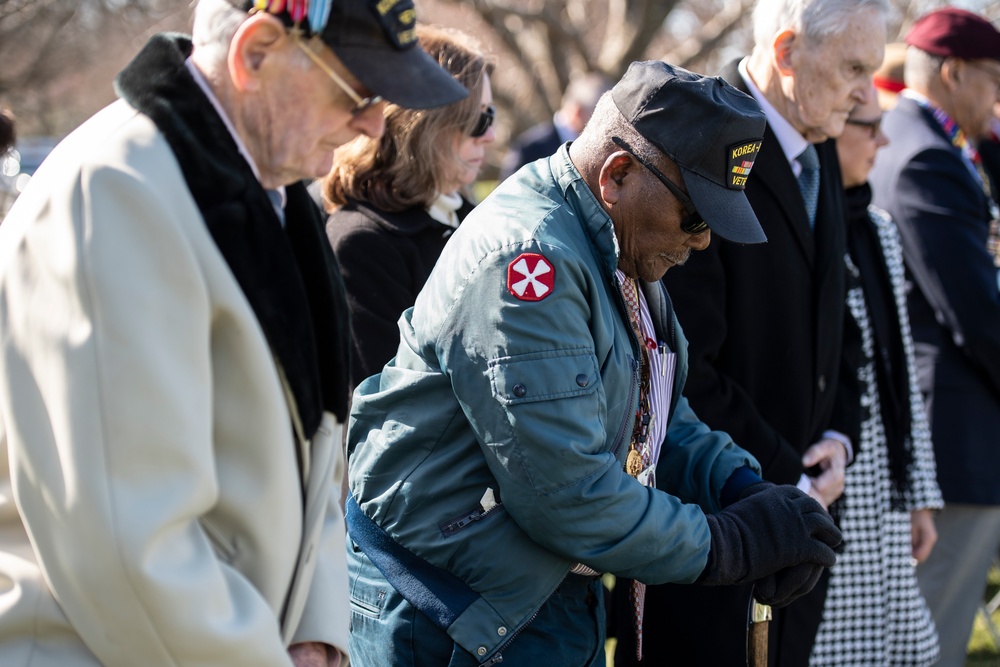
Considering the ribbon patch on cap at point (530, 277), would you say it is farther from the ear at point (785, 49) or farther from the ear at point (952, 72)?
the ear at point (952, 72)

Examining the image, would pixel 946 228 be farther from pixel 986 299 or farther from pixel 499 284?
pixel 499 284

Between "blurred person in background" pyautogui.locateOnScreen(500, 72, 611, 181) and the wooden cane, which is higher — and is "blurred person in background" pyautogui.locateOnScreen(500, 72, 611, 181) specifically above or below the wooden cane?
below

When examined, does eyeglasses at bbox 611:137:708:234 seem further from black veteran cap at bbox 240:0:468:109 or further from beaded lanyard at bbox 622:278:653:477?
black veteran cap at bbox 240:0:468:109

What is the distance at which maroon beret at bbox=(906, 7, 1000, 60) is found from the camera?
14.7 ft

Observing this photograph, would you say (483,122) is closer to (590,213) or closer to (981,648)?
(590,213)

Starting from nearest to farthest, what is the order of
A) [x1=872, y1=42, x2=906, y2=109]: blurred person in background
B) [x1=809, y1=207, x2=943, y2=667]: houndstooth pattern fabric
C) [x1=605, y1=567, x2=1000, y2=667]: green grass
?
1. [x1=809, y1=207, x2=943, y2=667]: houndstooth pattern fabric
2. [x1=605, y1=567, x2=1000, y2=667]: green grass
3. [x1=872, y1=42, x2=906, y2=109]: blurred person in background

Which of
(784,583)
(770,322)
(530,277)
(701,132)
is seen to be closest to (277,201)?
(530,277)

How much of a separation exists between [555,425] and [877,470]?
202 centimetres

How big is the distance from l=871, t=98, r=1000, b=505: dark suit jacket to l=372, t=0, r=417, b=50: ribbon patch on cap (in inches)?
114

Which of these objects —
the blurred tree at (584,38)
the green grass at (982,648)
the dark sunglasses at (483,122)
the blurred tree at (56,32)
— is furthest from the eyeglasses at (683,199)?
the blurred tree at (584,38)

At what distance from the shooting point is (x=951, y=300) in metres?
4.06

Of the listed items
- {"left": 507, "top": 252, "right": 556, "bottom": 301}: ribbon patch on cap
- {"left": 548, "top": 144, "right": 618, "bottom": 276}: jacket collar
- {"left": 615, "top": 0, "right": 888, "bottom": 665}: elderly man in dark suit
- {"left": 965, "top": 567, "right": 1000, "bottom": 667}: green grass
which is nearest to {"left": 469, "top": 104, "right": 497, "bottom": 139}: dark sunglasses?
{"left": 615, "top": 0, "right": 888, "bottom": 665}: elderly man in dark suit

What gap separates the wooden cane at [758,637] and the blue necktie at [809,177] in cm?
131

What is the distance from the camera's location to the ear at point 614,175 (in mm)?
2246
